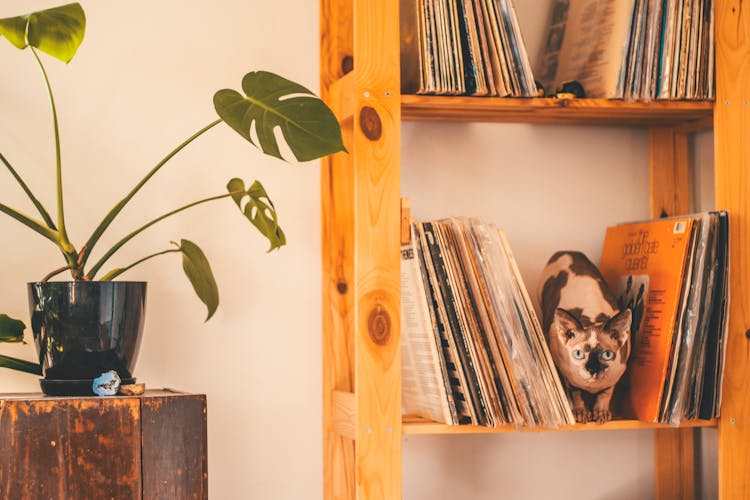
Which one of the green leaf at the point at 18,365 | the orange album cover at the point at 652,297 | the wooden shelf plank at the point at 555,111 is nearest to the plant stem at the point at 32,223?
the green leaf at the point at 18,365

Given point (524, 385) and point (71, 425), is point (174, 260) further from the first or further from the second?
point (524, 385)

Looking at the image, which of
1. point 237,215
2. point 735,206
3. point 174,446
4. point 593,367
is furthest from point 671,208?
point 174,446

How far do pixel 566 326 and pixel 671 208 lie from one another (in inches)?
19.9

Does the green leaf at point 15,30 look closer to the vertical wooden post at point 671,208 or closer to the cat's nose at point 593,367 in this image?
the cat's nose at point 593,367

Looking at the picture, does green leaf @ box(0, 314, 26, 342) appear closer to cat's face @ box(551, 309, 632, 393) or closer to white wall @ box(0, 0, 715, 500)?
white wall @ box(0, 0, 715, 500)

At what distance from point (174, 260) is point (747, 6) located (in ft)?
3.53

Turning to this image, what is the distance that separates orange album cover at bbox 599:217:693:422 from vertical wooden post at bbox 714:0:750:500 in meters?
0.10

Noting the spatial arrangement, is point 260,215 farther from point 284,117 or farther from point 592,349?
point 592,349

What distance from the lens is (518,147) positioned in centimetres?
176

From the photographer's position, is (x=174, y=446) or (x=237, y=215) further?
(x=237, y=215)

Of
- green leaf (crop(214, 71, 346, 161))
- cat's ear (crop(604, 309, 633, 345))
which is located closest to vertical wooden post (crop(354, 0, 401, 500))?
green leaf (crop(214, 71, 346, 161))

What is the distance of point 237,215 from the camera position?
164cm

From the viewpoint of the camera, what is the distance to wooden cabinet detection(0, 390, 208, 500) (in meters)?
1.14

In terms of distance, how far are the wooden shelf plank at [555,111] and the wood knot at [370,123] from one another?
0.06 metres
